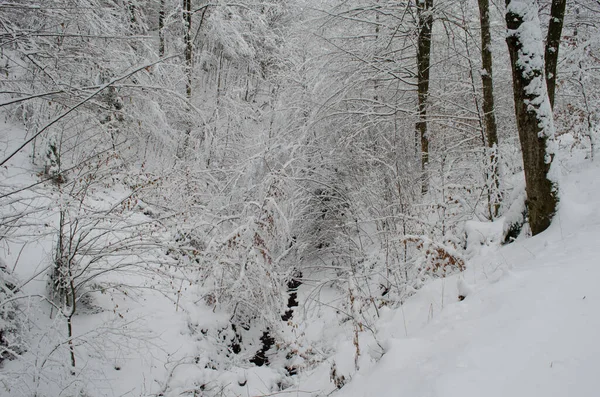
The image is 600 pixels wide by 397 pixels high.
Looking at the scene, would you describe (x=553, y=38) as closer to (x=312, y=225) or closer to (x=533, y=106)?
(x=533, y=106)

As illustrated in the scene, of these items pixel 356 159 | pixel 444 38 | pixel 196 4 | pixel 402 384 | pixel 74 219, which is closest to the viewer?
pixel 402 384

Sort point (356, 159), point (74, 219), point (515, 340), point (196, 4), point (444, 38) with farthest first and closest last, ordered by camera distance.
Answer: point (196, 4) < point (444, 38) < point (356, 159) < point (74, 219) < point (515, 340)

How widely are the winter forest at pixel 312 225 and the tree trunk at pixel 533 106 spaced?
0.02 meters

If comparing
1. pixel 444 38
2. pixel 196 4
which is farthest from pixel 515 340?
pixel 196 4

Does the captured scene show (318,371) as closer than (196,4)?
Yes

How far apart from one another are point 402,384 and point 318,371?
84.3 inches

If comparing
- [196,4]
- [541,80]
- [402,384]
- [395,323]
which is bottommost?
[395,323]

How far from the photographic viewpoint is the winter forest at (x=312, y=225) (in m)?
2.78

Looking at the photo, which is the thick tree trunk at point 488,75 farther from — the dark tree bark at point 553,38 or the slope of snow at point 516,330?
the slope of snow at point 516,330

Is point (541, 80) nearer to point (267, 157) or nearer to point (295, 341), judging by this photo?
point (295, 341)

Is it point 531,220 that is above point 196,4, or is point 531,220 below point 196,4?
below

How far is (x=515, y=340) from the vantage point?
2.04 meters

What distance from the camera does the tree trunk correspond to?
3258 mm

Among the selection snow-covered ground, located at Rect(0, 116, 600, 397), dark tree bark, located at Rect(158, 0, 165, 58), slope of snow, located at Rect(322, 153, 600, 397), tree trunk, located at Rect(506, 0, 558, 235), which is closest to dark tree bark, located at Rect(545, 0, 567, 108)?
tree trunk, located at Rect(506, 0, 558, 235)
